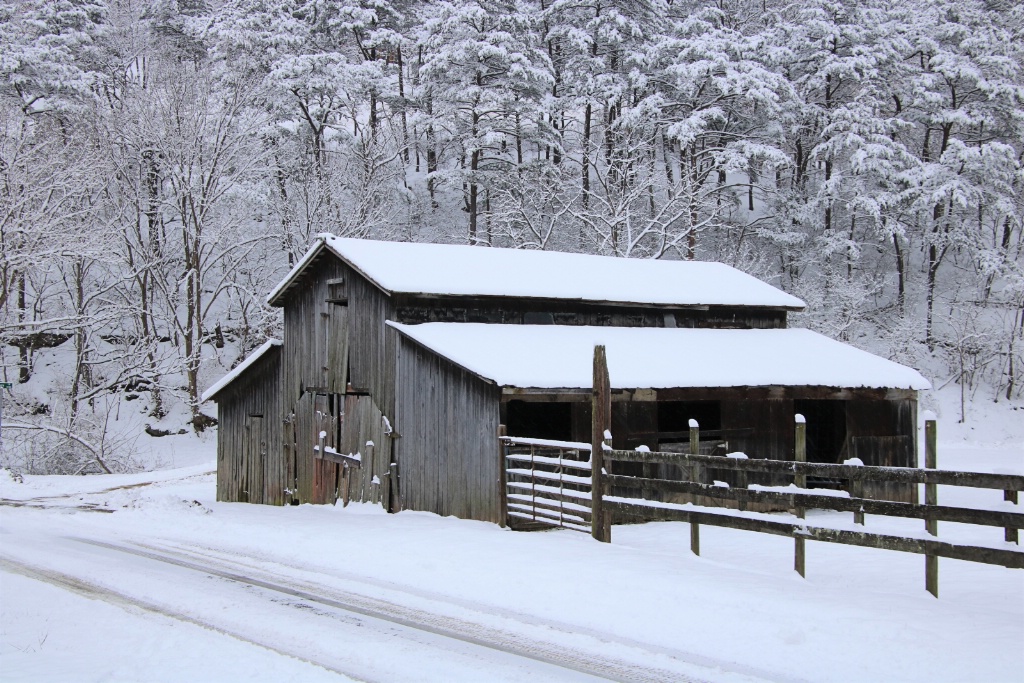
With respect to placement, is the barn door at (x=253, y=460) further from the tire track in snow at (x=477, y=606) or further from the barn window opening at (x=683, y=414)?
the barn window opening at (x=683, y=414)

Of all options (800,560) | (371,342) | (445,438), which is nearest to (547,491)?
(445,438)

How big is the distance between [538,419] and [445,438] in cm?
718

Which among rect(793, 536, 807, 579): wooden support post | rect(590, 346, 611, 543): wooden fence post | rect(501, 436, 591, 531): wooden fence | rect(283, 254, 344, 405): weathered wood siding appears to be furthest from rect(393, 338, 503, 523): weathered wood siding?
rect(793, 536, 807, 579): wooden support post

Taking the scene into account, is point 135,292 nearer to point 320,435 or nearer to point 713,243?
point 320,435

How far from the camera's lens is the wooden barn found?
15.9m

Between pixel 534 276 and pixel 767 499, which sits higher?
pixel 534 276

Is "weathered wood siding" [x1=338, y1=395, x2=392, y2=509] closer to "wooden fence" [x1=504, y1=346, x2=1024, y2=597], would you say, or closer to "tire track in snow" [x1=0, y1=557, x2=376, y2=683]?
"wooden fence" [x1=504, y1=346, x2=1024, y2=597]

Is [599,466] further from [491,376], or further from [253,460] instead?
[253,460]

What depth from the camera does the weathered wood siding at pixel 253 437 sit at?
2188 cm

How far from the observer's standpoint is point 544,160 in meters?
42.2

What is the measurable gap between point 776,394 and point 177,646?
1343 centimetres

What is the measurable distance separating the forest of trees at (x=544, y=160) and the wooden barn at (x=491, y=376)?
47.0ft

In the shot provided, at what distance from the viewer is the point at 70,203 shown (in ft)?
107

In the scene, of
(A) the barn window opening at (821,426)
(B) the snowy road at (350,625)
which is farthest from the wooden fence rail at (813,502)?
(A) the barn window opening at (821,426)
